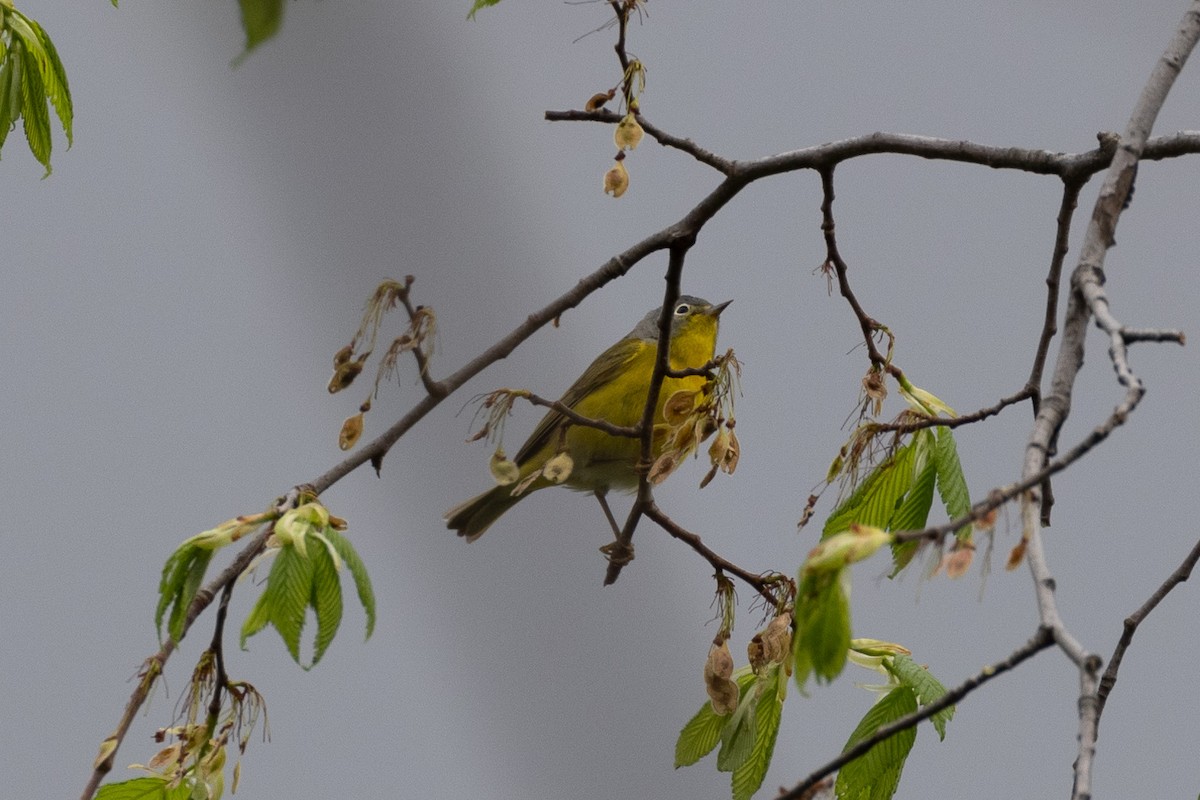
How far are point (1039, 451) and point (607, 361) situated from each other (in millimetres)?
4222

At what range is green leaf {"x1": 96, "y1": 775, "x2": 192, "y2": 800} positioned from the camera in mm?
2508

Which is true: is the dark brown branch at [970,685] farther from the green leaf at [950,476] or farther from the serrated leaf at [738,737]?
the serrated leaf at [738,737]

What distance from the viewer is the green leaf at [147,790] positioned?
2508mm

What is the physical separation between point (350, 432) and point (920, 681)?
1.32 m

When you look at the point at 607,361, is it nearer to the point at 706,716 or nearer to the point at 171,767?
the point at 706,716

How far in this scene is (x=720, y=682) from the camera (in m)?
2.84

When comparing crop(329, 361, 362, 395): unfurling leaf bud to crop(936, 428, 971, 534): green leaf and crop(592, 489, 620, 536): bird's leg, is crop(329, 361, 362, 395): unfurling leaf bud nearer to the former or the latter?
crop(936, 428, 971, 534): green leaf

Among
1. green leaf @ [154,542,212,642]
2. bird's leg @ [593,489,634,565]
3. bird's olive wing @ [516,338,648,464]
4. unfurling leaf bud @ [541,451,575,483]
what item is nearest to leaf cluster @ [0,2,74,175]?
green leaf @ [154,542,212,642]

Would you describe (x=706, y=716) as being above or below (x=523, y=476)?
below

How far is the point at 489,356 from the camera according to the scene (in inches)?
107

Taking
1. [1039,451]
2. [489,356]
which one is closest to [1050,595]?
[1039,451]

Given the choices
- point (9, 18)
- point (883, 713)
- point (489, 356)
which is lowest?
point (883, 713)

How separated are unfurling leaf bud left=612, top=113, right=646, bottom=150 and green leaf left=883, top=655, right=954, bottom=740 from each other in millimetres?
1291

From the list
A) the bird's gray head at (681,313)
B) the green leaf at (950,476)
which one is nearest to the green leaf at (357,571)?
the green leaf at (950,476)
